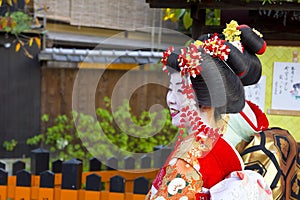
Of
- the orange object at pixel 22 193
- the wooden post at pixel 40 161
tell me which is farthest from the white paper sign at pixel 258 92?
the wooden post at pixel 40 161

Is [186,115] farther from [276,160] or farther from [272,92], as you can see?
[272,92]

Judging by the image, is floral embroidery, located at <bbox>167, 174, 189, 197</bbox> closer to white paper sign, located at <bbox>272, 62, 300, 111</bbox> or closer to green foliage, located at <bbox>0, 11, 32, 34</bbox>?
white paper sign, located at <bbox>272, 62, 300, 111</bbox>

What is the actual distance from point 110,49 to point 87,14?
85 centimetres

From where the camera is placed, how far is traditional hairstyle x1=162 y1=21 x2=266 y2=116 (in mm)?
1903

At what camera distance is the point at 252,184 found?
190 centimetres

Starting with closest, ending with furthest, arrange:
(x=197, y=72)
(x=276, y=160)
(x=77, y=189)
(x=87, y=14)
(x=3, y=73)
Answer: (x=197, y=72) < (x=276, y=160) < (x=77, y=189) < (x=3, y=73) < (x=87, y=14)

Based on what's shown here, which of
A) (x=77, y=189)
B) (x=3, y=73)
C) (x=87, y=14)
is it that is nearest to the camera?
(x=77, y=189)

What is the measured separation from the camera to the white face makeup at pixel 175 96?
6.56 feet

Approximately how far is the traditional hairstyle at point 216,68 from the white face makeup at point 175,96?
0.04m

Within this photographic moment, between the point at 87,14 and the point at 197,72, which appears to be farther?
the point at 87,14

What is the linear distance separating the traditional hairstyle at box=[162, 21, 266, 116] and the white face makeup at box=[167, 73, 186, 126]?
0.04 m

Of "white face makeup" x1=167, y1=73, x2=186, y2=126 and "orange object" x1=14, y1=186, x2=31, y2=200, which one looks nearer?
"white face makeup" x1=167, y1=73, x2=186, y2=126

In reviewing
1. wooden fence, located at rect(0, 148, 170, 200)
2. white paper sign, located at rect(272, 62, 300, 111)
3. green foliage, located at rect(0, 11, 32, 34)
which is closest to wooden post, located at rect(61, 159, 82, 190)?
wooden fence, located at rect(0, 148, 170, 200)

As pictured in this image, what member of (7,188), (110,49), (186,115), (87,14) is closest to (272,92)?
(186,115)
